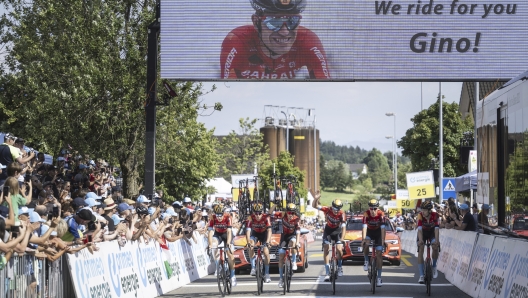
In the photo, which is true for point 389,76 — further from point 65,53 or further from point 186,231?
point 65,53

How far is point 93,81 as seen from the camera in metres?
25.9

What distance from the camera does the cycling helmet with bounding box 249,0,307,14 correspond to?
2309cm

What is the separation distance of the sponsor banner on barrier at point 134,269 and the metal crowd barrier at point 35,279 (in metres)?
0.16

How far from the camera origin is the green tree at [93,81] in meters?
25.9

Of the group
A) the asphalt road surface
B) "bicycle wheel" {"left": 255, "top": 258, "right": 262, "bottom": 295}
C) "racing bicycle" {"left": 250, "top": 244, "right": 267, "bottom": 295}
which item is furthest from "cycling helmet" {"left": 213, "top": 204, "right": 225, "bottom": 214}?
"bicycle wheel" {"left": 255, "top": 258, "right": 262, "bottom": 295}

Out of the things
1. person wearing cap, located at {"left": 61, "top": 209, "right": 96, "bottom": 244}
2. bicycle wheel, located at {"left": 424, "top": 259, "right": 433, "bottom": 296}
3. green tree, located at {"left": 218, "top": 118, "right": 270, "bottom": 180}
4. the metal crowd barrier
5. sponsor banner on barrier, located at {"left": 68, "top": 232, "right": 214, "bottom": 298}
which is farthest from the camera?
green tree, located at {"left": 218, "top": 118, "right": 270, "bottom": 180}

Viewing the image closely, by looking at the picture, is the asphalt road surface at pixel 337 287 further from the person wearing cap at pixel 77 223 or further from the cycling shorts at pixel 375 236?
the person wearing cap at pixel 77 223

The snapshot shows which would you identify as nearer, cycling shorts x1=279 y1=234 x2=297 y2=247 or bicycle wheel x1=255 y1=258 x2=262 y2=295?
bicycle wheel x1=255 y1=258 x2=262 y2=295

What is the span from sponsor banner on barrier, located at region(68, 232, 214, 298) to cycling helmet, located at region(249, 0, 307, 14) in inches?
241

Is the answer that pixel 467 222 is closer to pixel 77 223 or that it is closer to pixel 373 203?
pixel 373 203

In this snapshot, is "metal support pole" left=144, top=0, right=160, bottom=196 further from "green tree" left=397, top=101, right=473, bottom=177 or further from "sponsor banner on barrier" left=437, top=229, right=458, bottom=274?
"green tree" left=397, top=101, right=473, bottom=177

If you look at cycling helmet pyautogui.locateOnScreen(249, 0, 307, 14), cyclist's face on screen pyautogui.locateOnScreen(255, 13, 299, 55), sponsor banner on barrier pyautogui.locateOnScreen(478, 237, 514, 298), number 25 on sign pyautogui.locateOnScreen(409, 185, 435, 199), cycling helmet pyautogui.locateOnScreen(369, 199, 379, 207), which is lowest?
sponsor banner on barrier pyautogui.locateOnScreen(478, 237, 514, 298)

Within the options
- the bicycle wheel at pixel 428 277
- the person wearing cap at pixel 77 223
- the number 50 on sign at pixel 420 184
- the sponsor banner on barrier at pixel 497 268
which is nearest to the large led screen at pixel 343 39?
the bicycle wheel at pixel 428 277

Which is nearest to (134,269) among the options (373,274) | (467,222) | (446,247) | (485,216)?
(373,274)
